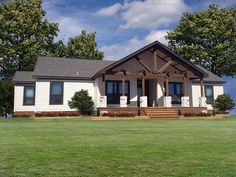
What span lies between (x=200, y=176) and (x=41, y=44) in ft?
141

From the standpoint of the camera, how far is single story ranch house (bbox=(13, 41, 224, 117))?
29703 mm

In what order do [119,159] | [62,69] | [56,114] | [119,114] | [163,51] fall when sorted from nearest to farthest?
[119,159] < [119,114] < [56,114] < [163,51] < [62,69]

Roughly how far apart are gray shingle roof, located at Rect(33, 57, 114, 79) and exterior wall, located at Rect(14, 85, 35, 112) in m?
2.96

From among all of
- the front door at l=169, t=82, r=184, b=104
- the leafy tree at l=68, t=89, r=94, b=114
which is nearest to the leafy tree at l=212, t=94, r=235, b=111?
the front door at l=169, t=82, r=184, b=104

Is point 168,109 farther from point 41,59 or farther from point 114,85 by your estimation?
point 41,59

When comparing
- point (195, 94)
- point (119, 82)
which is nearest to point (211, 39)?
point (195, 94)

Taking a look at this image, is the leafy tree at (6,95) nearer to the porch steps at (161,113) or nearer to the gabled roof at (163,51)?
the gabled roof at (163,51)

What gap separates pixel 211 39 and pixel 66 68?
2522 centimetres

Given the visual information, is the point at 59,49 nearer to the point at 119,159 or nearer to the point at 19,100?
the point at 19,100

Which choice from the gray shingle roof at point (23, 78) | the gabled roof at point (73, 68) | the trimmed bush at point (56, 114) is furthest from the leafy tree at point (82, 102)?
the gray shingle roof at point (23, 78)

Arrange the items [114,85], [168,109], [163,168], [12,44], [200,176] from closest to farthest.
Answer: [200,176] < [163,168] < [168,109] < [114,85] < [12,44]

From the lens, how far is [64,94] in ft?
101

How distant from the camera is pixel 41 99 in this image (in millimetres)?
30078

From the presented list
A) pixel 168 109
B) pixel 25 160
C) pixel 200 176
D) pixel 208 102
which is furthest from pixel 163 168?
pixel 208 102
